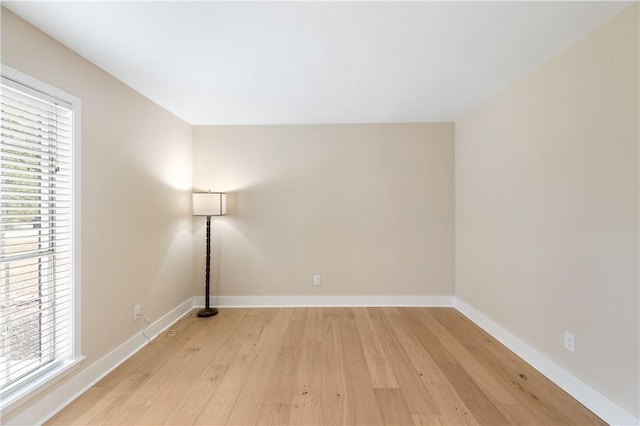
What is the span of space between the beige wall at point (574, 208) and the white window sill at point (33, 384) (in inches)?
132

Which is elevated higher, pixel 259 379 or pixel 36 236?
pixel 36 236

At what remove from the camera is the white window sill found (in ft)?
5.02

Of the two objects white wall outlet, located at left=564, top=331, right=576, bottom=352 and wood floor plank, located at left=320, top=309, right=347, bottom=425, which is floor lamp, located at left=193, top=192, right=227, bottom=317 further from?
white wall outlet, located at left=564, top=331, right=576, bottom=352

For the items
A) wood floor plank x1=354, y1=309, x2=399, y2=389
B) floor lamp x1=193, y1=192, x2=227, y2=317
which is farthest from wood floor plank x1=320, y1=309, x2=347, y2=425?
floor lamp x1=193, y1=192, x2=227, y2=317

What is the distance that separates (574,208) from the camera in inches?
76.0

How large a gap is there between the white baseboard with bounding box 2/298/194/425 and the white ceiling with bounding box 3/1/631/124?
7.28ft

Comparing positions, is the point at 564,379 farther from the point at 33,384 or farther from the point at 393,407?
the point at 33,384

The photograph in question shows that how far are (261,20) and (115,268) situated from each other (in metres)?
2.16

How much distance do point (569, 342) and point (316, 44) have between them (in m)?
2.64

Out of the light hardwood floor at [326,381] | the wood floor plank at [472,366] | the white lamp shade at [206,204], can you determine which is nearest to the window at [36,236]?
the light hardwood floor at [326,381]

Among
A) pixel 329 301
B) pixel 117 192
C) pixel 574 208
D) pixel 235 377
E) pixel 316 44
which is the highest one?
pixel 316 44

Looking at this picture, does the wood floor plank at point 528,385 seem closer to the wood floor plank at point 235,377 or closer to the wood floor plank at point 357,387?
the wood floor plank at point 357,387

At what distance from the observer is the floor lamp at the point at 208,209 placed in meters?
3.32

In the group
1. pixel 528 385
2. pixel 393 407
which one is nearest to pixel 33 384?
pixel 393 407
